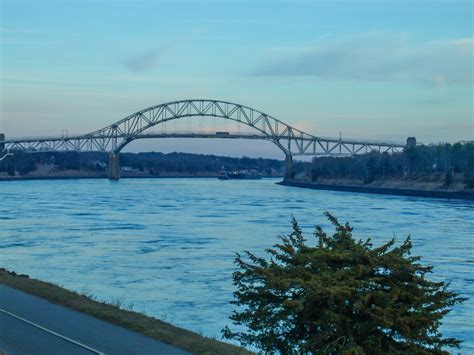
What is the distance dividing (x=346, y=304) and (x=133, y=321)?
3.38 m

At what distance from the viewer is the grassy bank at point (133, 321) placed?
24.0ft

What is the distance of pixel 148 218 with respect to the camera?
33.6 m

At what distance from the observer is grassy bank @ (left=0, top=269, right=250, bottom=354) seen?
7316 millimetres

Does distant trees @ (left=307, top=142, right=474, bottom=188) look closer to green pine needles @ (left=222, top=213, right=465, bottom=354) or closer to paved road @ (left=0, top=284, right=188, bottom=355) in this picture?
paved road @ (left=0, top=284, right=188, bottom=355)

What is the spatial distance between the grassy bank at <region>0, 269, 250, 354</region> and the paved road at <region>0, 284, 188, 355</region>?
0.14 meters

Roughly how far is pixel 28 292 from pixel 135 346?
141 inches

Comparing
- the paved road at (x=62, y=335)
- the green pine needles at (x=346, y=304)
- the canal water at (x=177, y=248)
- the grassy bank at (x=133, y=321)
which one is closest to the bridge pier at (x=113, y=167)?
the canal water at (x=177, y=248)

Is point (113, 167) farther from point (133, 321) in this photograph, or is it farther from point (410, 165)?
point (133, 321)

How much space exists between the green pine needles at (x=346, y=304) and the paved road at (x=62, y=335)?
1.47m

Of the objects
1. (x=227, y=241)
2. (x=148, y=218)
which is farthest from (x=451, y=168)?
(x=227, y=241)

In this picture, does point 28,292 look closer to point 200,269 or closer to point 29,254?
point 200,269

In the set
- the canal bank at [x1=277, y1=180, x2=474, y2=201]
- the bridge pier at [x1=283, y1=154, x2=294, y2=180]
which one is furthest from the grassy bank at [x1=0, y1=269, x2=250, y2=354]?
the bridge pier at [x1=283, y1=154, x2=294, y2=180]

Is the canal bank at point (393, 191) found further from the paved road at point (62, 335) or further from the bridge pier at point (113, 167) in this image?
the paved road at point (62, 335)

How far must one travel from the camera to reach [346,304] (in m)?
5.67
